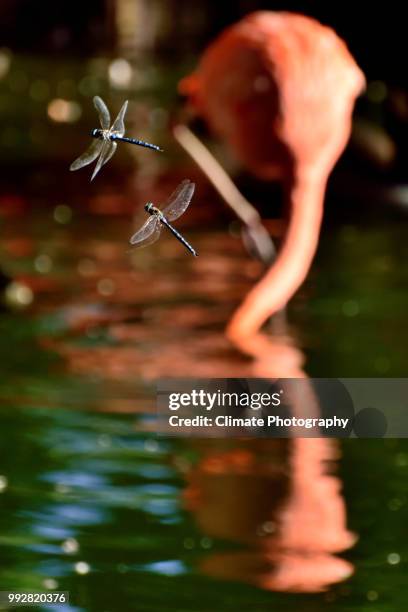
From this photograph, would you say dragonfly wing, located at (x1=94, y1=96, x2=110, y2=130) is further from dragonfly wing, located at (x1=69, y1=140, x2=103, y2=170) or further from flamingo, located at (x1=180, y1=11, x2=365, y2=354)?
flamingo, located at (x1=180, y1=11, x2=365, y2=354)

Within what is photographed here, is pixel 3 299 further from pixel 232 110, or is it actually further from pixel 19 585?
pixel 19 585

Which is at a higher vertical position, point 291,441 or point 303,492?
point 291,441

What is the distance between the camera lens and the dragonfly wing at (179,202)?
2.47 meters

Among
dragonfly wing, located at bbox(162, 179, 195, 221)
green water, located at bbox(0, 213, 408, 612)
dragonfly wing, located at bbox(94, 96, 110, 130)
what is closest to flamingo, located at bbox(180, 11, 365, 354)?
green water, located at bbox(0, 213, 408, 612)

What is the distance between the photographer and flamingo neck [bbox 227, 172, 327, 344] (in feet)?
18.6

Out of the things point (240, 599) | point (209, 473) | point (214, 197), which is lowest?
point (240, 599)

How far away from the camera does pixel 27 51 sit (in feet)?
87.9

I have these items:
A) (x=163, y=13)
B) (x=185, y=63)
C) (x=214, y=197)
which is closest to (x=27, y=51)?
(x=163, y=13)

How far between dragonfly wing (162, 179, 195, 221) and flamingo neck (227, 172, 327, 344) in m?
3.16

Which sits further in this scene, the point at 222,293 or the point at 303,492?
the point at 222,293

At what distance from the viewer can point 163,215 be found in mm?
2461

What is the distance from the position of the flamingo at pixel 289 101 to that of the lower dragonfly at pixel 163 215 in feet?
10.9

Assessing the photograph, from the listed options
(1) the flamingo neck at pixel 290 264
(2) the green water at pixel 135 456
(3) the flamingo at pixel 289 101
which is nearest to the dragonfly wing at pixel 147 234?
(2) the green water at pixel 135 456

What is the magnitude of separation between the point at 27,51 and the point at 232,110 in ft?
68.0
